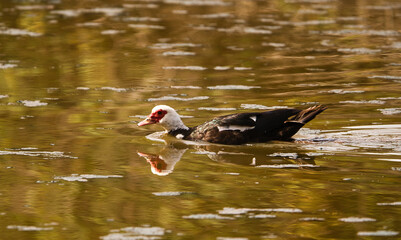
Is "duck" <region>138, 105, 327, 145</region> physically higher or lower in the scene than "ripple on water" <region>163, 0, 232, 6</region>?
higher

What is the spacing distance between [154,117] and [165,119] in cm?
15

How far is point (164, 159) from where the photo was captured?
36.5 feet

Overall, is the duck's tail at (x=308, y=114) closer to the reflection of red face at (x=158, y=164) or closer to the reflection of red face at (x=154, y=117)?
the reflection of red face at (x=154, y=117)

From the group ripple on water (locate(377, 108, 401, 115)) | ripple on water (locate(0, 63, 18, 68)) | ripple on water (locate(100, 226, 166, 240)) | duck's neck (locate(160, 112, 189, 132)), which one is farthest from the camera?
ripple on water (locate(0, 63, 18, 68))

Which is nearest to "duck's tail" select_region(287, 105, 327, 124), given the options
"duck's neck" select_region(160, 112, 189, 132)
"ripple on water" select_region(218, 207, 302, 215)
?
"duck's neck" select_region(160, 112, 189, 132)

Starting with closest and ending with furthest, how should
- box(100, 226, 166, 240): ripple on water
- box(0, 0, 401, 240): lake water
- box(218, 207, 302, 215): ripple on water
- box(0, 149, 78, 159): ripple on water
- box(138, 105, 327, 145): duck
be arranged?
box(100, 226, 166, 240): ripple on water
box(0, 0, 401, 240): lake water
box(218, 207, 302, 215): ripple on water
box(0, 149, 78, 159): ripple on water
box(138, 105, 327, 145): duck

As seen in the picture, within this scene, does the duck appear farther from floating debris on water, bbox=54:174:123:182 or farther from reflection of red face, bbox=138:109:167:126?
floating debris on water, bbox=54:174:123:182

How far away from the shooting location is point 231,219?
820 cm

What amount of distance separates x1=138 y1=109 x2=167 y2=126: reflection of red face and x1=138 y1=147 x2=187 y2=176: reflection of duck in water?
856 millimetres

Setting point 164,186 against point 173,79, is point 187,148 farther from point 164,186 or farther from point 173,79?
point 173,79

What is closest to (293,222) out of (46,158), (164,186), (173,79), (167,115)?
(164,186)

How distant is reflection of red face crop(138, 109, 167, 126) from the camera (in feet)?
41.7

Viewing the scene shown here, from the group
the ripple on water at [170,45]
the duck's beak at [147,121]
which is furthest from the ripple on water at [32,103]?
the ripple on water at [170,45]

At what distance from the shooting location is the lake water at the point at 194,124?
8289 mm
